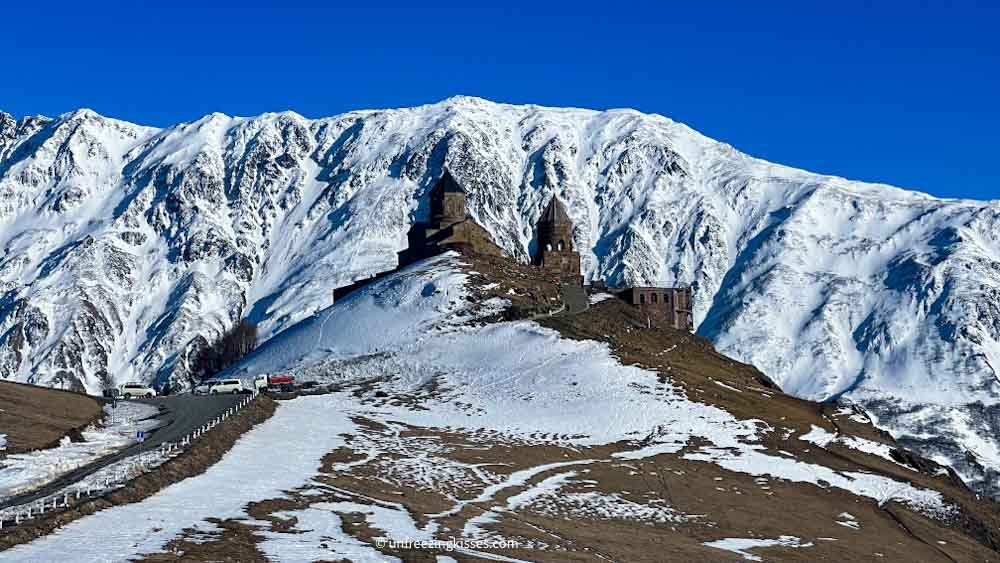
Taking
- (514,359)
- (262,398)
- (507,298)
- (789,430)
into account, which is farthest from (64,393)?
(789,430)

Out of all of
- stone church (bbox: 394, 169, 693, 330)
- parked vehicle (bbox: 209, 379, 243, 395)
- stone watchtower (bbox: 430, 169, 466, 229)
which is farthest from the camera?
stone watchtower (bbox: 430, 169, 466, 229)

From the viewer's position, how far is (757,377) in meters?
105

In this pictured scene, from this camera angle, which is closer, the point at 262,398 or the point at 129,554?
the point at 129,554

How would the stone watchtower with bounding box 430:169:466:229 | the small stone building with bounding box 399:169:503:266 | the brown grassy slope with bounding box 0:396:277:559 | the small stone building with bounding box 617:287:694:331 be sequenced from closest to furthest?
the brown grassy slope with bounding box 0:396:277:559, the small stone building with bounding box 399:169:503:266, the small stone building with bounding box 617:287:694:331, the stone watchtower with bounding box 430:169:466:229

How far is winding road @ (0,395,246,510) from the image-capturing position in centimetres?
4094

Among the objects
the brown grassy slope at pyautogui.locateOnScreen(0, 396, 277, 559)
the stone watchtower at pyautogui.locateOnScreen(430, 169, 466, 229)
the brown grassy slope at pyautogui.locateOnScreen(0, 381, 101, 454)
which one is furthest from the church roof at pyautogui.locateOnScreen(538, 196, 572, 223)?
the brown grassy slope at pyautogui.locateOnScreen(0, 396, 277, 559)

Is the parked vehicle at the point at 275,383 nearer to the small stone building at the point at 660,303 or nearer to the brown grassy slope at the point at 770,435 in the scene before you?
the brown grassy slope at the point at 770,435

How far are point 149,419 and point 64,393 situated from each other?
1575cm

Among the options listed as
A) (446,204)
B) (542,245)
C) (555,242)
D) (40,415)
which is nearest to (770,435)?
(40,415)

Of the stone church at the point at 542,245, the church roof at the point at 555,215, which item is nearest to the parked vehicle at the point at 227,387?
the stone church at the point at 542,245

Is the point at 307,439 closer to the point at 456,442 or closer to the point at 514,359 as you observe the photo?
the point at 456,442

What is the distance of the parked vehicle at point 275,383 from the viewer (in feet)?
286

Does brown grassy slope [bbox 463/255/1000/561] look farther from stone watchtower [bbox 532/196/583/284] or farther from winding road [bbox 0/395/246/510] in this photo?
winding road [bbox 0/395/246/510]

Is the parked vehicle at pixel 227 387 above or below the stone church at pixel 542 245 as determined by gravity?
below
